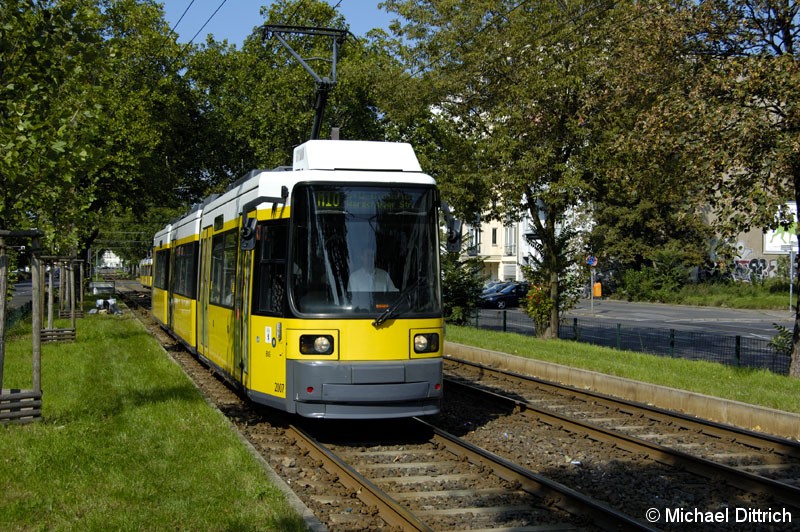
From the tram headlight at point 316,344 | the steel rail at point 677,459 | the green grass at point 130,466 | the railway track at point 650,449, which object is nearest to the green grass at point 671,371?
the railway track at point 650,449

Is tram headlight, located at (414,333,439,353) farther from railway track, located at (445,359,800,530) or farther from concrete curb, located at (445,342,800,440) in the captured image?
concrete curb, located at (445,342,800,440)

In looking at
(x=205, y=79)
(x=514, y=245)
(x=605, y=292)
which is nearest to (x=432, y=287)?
(x=205, y=79)

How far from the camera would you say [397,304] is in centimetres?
936

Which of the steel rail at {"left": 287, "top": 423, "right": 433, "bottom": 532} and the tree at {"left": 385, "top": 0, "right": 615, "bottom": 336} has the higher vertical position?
the tree at {"left": 385, "top": 0, "right": 615, "bottom": 336}

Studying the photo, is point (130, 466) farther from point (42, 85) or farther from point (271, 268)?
point (42, 85)

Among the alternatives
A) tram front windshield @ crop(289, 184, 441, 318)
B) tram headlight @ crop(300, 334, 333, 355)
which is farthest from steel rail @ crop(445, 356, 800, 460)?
tram headlight @ crop(300, 334, 333, 355)

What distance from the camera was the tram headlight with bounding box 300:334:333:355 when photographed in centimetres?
918

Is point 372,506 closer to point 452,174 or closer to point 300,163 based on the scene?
point 300,163

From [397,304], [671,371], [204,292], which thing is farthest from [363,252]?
[671,371]

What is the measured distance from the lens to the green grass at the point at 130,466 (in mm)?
6266

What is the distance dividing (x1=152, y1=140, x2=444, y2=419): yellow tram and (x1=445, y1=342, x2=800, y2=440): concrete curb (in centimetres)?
453

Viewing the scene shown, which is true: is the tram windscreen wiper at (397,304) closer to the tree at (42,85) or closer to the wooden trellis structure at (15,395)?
the tree at (42,85)

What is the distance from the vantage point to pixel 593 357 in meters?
17.5

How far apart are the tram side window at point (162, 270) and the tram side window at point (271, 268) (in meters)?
13.5
